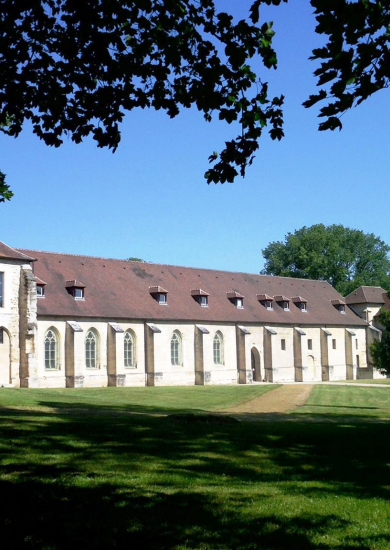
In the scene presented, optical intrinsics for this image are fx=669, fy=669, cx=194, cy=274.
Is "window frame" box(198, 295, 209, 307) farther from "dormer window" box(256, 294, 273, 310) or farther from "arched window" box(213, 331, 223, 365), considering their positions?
"dormer window" box(256, 294, 273, 310)

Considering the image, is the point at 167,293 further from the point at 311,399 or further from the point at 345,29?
the point at 345,29

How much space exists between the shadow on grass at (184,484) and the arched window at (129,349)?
31.1 m

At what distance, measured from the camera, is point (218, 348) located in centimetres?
5228

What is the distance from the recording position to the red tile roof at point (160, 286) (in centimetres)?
4488

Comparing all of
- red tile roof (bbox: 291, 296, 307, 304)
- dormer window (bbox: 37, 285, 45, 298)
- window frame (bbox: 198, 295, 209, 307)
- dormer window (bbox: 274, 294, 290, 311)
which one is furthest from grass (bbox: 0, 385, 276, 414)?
red tile roof (bbox: 291, 296, 307, 304)

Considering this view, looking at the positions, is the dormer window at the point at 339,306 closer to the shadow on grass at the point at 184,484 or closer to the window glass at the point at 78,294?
the window glass at the point at 78,294

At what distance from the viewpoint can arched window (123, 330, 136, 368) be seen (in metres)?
46.4

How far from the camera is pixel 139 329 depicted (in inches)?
1857

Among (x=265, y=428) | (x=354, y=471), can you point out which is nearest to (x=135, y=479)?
(x=354, y=471)

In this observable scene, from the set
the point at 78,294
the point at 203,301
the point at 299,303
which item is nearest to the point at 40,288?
the point at 78,294

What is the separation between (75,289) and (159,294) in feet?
23.8

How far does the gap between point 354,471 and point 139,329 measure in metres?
36.4

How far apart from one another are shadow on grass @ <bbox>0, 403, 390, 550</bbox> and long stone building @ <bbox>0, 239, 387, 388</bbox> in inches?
989

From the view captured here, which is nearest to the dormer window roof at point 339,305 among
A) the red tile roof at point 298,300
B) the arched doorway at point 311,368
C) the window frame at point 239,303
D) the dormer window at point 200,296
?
the red tile roof at point 298,300
